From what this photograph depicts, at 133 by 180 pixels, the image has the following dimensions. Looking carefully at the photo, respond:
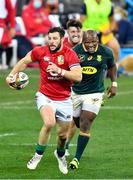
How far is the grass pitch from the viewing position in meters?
14.1

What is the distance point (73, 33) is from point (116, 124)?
3413 mm

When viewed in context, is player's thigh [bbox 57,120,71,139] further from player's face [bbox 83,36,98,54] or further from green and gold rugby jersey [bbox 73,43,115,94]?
player's face [bbox 83,36,98,54]

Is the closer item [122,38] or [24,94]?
[24,94]

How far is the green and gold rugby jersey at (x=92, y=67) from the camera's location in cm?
1505

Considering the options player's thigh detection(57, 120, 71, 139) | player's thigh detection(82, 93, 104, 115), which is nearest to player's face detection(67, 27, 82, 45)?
player's thigh detection(82, 93, 104, 115)

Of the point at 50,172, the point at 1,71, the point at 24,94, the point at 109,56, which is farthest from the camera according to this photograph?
the point at 1,71

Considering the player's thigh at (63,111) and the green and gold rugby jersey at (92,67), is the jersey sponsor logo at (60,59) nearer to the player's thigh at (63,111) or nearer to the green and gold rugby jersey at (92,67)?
the player's thigh at (63,111)

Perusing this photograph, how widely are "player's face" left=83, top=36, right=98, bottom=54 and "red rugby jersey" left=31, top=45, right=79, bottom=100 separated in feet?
1.89

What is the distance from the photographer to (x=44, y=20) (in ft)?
101

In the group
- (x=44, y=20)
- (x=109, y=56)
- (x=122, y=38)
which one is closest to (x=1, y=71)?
(x=44, y=20)

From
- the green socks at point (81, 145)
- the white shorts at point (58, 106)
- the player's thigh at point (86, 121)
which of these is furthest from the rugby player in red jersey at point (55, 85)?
the player's thigh at point (86, 121)

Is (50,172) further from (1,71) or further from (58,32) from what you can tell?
(1,71)

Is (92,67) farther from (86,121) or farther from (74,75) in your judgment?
(74,75)

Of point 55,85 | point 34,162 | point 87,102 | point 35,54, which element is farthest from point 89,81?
point 34,162
